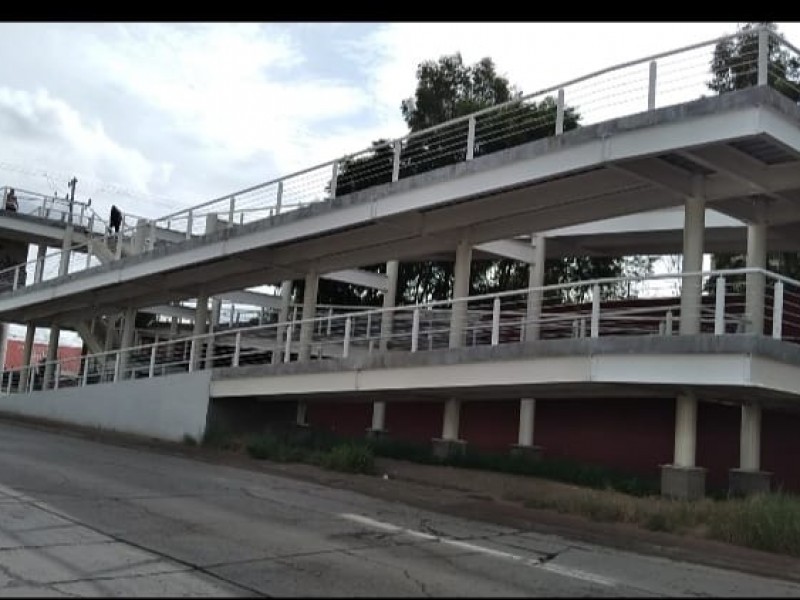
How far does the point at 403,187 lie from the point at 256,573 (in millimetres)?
12685

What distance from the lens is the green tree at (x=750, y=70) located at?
1533 centimetres

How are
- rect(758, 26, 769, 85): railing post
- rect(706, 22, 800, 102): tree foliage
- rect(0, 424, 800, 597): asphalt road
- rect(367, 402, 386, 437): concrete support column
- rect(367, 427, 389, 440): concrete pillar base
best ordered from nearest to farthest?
rect(0, 424, 800, 597): asphalt road, rect(758, 26, 769, 85): railing post, rect(706, 22, 800, 102): tree foliage, rect(367, 427, 389, 440): concrete pillar base, rect(367, 402, 386, 437): concrete support column

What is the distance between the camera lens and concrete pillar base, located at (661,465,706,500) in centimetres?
1447

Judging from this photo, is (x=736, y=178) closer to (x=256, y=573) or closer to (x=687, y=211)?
(x=687, y=211)

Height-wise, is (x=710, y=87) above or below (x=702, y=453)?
above

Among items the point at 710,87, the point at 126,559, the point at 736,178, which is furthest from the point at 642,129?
the point at 126,559

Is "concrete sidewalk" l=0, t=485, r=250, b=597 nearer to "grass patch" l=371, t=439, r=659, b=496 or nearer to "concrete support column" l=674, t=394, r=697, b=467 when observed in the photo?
"grass patch" l=371, t=439, r=659, b=496

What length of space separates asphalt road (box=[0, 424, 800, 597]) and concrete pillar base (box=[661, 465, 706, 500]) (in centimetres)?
417

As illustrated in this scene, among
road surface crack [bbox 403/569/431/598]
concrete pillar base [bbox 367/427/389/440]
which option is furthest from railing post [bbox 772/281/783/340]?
concrete pillar base [bbox 367/427/389/440]

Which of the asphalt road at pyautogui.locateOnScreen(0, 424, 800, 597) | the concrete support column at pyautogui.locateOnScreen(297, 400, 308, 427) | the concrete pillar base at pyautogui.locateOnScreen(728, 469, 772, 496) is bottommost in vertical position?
the asphalt road at pyautogui.locateOnScreen(0, 424, 800, 597)

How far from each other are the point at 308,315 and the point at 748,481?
13.1m

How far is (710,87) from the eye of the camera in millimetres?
22797

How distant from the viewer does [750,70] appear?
18.3 m
